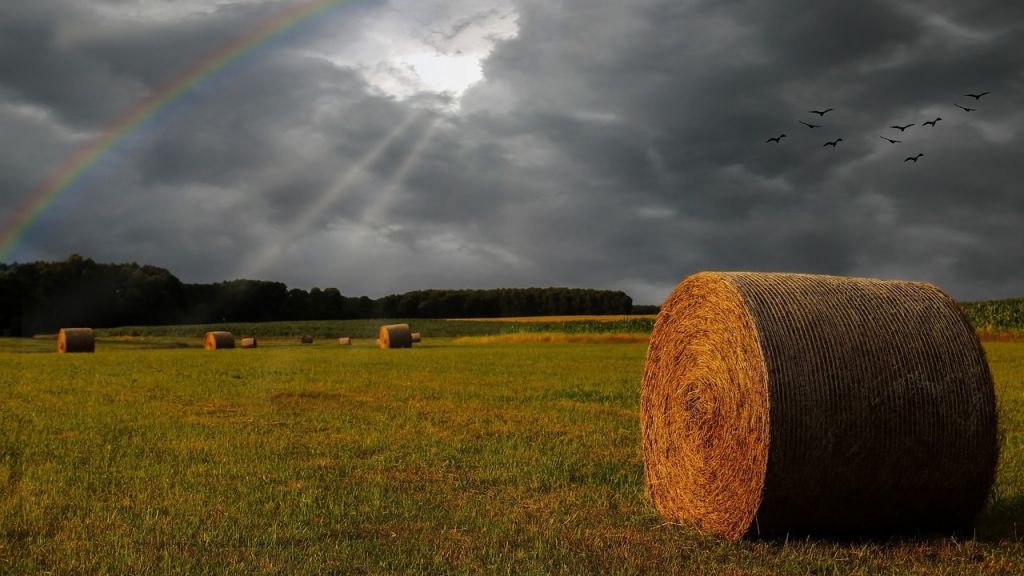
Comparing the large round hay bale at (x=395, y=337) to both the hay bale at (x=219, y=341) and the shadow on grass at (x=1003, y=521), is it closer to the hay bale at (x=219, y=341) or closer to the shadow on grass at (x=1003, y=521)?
the hay bale at (x=219, y=341)

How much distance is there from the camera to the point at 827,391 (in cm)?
705

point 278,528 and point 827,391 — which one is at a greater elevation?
point 827,391

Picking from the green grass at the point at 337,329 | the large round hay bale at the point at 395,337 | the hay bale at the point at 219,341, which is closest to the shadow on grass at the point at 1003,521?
the large round hay bale at the point at 395,337

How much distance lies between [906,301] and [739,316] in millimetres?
1535

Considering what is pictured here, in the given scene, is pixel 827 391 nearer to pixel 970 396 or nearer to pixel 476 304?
pixel 970 396

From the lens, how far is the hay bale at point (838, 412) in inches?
278

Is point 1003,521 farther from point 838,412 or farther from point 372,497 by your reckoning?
point 372,497

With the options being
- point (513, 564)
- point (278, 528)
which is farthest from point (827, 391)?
point (278, 528)

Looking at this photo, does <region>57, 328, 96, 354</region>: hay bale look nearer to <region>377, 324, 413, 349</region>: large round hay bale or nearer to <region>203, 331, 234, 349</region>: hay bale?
<region>203, 331, 234, 349</region>: hay bale

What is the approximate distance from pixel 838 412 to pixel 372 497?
Answer: 4.46 meters

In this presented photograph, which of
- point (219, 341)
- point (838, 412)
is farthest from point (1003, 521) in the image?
point (219, 341)

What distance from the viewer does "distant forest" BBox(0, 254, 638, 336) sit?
3339 inches

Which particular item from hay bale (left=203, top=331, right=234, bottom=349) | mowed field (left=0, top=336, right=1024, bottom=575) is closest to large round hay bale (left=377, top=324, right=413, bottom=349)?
hay bale (left=203, top=331, right=234, bottom=349)

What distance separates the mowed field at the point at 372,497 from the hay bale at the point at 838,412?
301 mm
